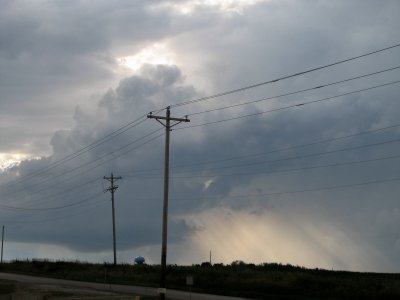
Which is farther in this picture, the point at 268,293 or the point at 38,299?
the point at 268,293

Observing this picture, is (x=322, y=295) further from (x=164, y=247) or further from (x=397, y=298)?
(x=164, y=247)

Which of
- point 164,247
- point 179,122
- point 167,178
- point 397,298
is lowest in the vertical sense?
point 397,298

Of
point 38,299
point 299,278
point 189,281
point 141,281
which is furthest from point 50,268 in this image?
point 38,299

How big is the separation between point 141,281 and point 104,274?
9.88m

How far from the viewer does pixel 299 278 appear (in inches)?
2313

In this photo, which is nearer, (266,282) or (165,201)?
(165,201)

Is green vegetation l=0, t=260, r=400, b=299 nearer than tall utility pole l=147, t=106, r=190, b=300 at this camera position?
No

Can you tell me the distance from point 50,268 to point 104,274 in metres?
20.1

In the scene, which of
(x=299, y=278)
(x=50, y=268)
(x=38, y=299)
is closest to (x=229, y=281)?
(x=299, y=278)

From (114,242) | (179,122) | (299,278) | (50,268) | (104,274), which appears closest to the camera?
(179,122)

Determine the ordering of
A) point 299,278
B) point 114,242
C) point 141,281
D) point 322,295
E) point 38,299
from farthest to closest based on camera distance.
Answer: point 114,242
point 141,281
point 299,278
point 322,295
point 38,299

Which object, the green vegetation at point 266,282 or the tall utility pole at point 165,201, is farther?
the green vegetation at point 266,282

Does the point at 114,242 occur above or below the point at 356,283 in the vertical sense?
above

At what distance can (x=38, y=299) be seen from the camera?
30750 millimetres
